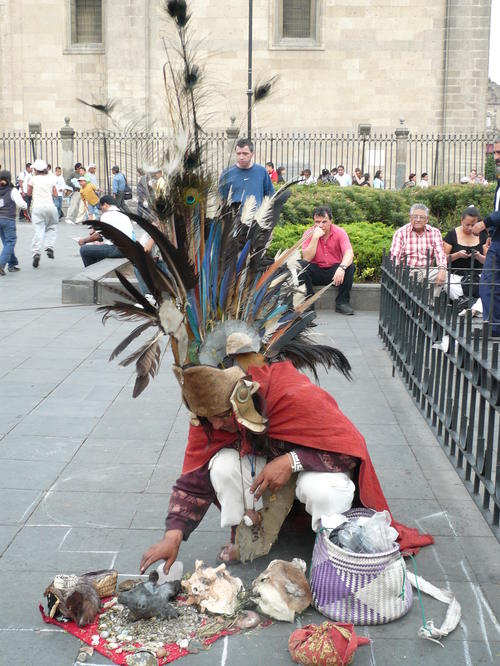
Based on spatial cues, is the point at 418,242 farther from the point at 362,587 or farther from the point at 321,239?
the point at 362,587

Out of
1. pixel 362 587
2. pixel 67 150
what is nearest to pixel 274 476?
pixel 362 587

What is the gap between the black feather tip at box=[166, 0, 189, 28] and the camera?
13.0 ft

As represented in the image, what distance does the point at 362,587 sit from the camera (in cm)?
354

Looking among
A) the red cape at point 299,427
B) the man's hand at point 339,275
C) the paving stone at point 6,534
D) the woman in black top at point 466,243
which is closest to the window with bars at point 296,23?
the woman in black top at point 466,243

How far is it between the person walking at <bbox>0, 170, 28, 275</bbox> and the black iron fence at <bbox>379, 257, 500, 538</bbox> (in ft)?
24.8

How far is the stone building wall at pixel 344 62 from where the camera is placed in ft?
95.1

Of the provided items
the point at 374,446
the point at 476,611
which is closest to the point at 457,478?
the point at 374,446

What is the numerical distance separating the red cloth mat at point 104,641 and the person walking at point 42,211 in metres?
11.8

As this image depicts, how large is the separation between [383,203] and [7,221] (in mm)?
6025

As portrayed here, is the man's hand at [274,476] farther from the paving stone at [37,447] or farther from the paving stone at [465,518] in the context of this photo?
the paving stone at [37,447]

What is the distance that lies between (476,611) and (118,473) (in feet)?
7.84

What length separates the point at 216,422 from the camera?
3.75 m

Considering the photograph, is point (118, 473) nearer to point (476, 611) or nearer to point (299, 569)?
point (299, 569)

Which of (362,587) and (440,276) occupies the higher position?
(440,276)
